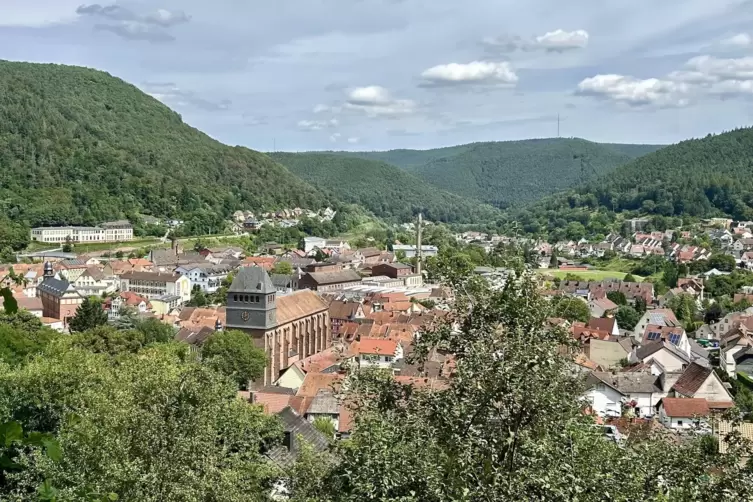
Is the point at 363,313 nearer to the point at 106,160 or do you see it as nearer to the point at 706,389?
the point at 706,389

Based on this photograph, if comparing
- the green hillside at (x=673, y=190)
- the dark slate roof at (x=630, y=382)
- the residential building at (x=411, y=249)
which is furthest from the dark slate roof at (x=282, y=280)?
the green hillside at (x=673, y=190)

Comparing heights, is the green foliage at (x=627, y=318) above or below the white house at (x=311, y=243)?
below

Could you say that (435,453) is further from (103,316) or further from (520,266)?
(103,316)

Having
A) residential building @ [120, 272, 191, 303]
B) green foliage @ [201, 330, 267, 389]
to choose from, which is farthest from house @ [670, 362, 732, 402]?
residential building @ [120, 272, 191, 303]

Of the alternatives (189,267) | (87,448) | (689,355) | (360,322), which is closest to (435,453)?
(87,448)

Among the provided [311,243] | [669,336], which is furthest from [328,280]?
Result: [669,336]

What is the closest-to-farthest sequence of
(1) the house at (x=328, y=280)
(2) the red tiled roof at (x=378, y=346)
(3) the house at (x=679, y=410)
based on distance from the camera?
(3) the house at (x=679, y=410) < (2) the red tiled roof at (x=378, y=346) < (1) the house at (x=328, y=280)

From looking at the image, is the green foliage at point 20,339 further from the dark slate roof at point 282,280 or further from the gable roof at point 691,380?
the dark slate roof at point 282,280

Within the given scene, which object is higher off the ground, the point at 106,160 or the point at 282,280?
the point at 106,160
